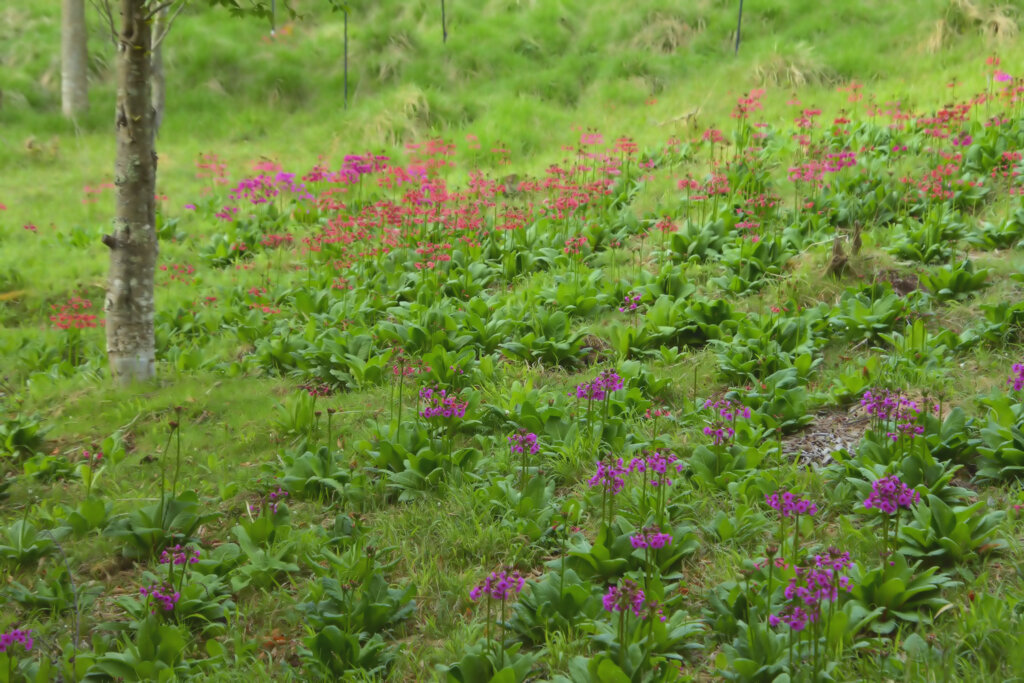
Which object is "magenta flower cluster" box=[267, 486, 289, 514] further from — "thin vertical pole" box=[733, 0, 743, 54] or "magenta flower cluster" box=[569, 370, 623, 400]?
"thin vertical pole" box=[733, 0, 743, 54]

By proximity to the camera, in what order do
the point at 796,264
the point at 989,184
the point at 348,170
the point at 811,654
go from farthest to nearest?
the point at 348,170 < the point at 989,184 < the point at 796,264 < the point at 811,654

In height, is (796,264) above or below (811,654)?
above

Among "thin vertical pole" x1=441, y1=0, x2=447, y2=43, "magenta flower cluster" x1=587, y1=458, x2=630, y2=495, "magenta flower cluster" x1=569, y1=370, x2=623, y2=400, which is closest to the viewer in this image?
"magenta flower cluster" x1=587, y1=458, x2=630, y2=495

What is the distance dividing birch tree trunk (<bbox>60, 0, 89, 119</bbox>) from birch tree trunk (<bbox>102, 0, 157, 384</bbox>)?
10.3 metres

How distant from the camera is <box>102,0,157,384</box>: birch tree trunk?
5.94 meters

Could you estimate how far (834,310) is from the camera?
6.25 meters

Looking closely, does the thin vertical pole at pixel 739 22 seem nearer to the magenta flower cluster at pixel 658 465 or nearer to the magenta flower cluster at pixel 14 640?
the magenta flower cluster at pixel 658 465

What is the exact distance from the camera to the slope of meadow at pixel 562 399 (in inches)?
136

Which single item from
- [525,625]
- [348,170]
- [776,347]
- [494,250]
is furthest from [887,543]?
[348,170]

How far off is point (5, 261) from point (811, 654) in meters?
10.2

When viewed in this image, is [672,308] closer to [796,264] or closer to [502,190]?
[796,264]

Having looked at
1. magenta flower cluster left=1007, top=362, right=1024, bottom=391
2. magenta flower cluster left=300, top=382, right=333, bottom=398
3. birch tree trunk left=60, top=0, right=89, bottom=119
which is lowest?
magenta flower cluster left=300, top=382, right=333, bottom=398

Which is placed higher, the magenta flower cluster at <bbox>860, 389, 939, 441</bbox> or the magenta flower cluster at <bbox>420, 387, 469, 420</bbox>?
the magenta flower cluster at <bbox>860, 389, 939, 441</bbox>

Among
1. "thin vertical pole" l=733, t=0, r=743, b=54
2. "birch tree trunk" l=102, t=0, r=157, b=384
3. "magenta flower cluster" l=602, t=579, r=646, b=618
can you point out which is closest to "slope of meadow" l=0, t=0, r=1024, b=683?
"magenta flower cluster" l=602, t=579, r=646, b=618
